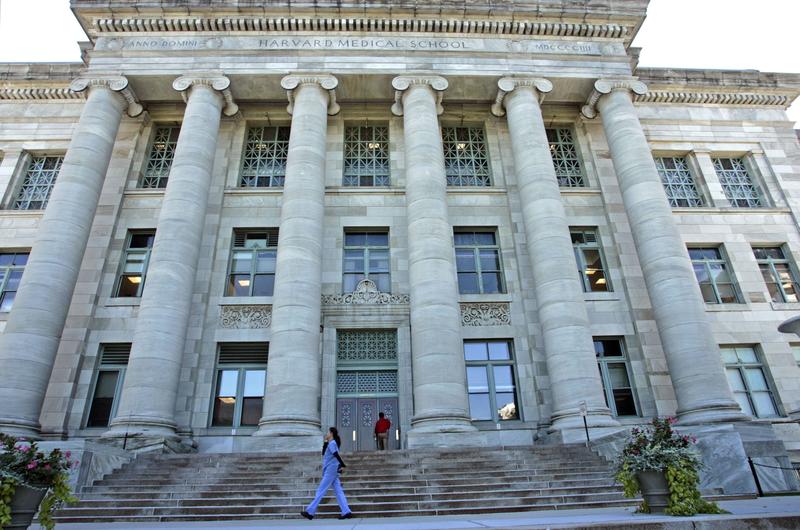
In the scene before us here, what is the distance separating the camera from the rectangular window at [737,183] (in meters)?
23.1

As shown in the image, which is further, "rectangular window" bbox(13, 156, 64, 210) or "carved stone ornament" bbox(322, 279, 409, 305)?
"rectangular window" bbox(13, 156, 64, 210)

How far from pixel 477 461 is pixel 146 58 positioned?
19.6 m

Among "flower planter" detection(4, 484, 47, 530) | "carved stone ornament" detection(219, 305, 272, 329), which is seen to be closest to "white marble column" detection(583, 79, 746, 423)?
"carved stone ornament" detection(219, 305, 272, 329)

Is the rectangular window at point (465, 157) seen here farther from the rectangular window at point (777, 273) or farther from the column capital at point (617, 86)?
the rectangular window at point (777, 273)

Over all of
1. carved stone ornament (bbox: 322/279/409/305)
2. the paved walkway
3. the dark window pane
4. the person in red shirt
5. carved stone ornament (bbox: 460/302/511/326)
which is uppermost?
carved stone ornament (bbox: 322/279/409/305)

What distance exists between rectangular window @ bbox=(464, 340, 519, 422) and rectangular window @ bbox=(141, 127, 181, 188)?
14.2 metres

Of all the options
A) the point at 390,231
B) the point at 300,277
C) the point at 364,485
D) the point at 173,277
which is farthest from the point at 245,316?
the point at 364,485

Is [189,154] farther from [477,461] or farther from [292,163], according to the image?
[477,461]

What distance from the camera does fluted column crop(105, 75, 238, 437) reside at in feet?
50.3

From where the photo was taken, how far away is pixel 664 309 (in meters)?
17.4

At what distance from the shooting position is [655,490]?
336 inches

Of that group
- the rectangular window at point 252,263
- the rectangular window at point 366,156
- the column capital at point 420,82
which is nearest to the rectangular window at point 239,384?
the rectangular window at point 252,263

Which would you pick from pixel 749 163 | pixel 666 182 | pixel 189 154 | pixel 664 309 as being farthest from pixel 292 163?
pixel 749 163

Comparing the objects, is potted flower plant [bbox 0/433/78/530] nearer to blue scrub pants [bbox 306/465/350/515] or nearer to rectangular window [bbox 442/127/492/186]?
blue scrub pants [bbox 306/465/350/515]
